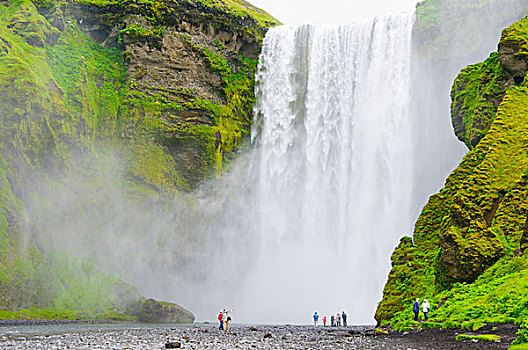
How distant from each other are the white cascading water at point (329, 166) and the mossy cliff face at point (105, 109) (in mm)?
4466

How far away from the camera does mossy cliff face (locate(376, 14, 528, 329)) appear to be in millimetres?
19281

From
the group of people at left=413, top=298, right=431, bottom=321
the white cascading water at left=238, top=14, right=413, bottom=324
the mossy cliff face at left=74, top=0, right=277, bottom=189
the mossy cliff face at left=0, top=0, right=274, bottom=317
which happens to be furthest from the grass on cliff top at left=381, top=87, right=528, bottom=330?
the mossy cliff face at left=74, top=0, right=277, bottom=189

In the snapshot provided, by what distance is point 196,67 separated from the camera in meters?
58.2

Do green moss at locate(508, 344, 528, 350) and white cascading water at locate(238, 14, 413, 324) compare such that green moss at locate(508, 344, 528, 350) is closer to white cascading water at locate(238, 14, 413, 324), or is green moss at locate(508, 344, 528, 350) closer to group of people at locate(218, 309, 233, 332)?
group of people at locate(218, 309, 233, 332)

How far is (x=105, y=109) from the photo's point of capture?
55.7m

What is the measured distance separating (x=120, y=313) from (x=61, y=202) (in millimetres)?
11992

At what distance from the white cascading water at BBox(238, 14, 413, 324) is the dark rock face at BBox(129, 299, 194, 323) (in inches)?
420

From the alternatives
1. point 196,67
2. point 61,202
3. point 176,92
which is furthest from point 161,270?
point 196,67

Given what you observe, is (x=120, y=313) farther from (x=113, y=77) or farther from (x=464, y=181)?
(x=464, y=181)

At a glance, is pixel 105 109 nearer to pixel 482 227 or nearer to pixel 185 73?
pixel 185 73

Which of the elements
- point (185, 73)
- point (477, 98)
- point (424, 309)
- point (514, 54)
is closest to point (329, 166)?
point (185, 73)

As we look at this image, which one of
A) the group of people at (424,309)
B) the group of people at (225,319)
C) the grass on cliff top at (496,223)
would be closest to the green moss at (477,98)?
the grass on cliff top at (496,223)

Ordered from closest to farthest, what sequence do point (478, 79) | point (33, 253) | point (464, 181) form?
point (464, 181) → point (478, 79) → point (33, 253)

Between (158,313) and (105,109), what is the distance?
80.0 feet
